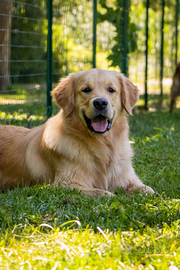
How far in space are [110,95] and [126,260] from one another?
1.85 m

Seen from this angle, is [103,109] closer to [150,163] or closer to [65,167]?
[65,167]

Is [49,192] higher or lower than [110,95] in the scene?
lower

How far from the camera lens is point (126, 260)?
221 cm

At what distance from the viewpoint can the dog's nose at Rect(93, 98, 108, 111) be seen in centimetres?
346

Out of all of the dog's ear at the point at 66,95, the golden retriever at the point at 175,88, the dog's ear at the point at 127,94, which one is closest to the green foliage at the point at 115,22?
the golden retriever at the point at 175,88

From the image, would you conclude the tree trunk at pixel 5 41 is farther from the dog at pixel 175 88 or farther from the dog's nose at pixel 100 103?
the dog at pixel 175 88

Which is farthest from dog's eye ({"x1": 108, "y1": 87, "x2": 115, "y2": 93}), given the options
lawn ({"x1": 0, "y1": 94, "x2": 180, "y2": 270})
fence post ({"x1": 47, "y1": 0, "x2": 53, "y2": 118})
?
fence post ({"x1": 47, "y1": 0, "x2": 53, "y2": 118})

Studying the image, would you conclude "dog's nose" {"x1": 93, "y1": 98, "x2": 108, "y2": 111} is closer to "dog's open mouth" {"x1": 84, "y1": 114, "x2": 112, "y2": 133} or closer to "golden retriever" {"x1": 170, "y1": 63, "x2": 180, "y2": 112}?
"dog's open mouth" {"x1": 84, "y1": 114, "x2": 112, "y2": 133}

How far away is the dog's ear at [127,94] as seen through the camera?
389 centimetres

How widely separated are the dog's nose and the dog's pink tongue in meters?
0.16

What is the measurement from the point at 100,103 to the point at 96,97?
9 centimetres

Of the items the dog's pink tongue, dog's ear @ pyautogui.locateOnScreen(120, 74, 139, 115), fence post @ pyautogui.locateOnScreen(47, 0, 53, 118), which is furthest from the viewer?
fence post @ pyautogui.locateOnScreen(47, 0, 53, 118)

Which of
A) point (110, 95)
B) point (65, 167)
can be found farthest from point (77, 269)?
point (110, 95)

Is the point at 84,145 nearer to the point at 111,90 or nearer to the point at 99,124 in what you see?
the point at 99,124
